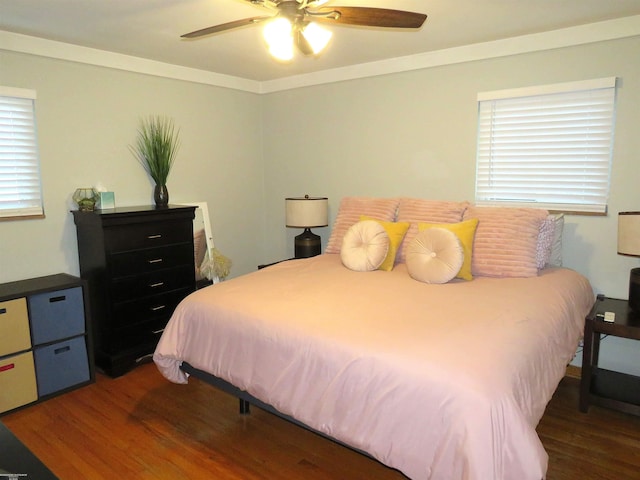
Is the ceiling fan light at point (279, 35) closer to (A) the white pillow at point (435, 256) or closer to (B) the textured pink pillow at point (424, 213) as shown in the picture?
(A) the white pillow at point (435, 256)

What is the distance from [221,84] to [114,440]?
3.11m

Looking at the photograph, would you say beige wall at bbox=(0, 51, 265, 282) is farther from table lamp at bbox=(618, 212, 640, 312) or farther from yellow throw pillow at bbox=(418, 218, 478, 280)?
table lamp at bbox=(618, 212, 640, 312)

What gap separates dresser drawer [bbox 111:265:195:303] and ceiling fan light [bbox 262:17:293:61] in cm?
194

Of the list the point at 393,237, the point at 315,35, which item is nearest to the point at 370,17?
the point at 315,35

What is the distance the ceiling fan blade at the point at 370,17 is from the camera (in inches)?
77.1

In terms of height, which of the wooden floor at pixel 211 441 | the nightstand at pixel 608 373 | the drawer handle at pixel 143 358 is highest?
the nightstand at pixel 608 373

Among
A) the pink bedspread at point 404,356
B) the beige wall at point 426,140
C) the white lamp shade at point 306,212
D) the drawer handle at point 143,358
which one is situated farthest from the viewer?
the white lamp shade at point 306,212

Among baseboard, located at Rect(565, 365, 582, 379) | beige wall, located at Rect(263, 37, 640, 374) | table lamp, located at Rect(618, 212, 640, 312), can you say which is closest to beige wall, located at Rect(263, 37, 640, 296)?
beige wall, located at Rect(263, 37, 640, 374)

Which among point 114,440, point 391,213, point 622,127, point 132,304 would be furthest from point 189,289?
point 622,127

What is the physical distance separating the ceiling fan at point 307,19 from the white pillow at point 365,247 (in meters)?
1.35

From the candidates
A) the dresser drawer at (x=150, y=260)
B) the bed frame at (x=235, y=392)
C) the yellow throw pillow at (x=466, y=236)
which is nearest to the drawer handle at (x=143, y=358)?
the dresser drawer at (x=150, y=260)

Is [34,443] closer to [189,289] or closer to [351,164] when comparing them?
[189,289]

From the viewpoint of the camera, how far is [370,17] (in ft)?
6.63

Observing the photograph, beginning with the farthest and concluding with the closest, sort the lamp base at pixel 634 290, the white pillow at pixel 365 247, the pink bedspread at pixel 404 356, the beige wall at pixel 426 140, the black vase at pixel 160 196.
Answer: the black vase at pixel 160 196 → the white pillow at pixel 365 247 → the beige wall at pixel 426 140 → the lamp base at pixel 634 290 → the pink bedspread at pixel 404 356
